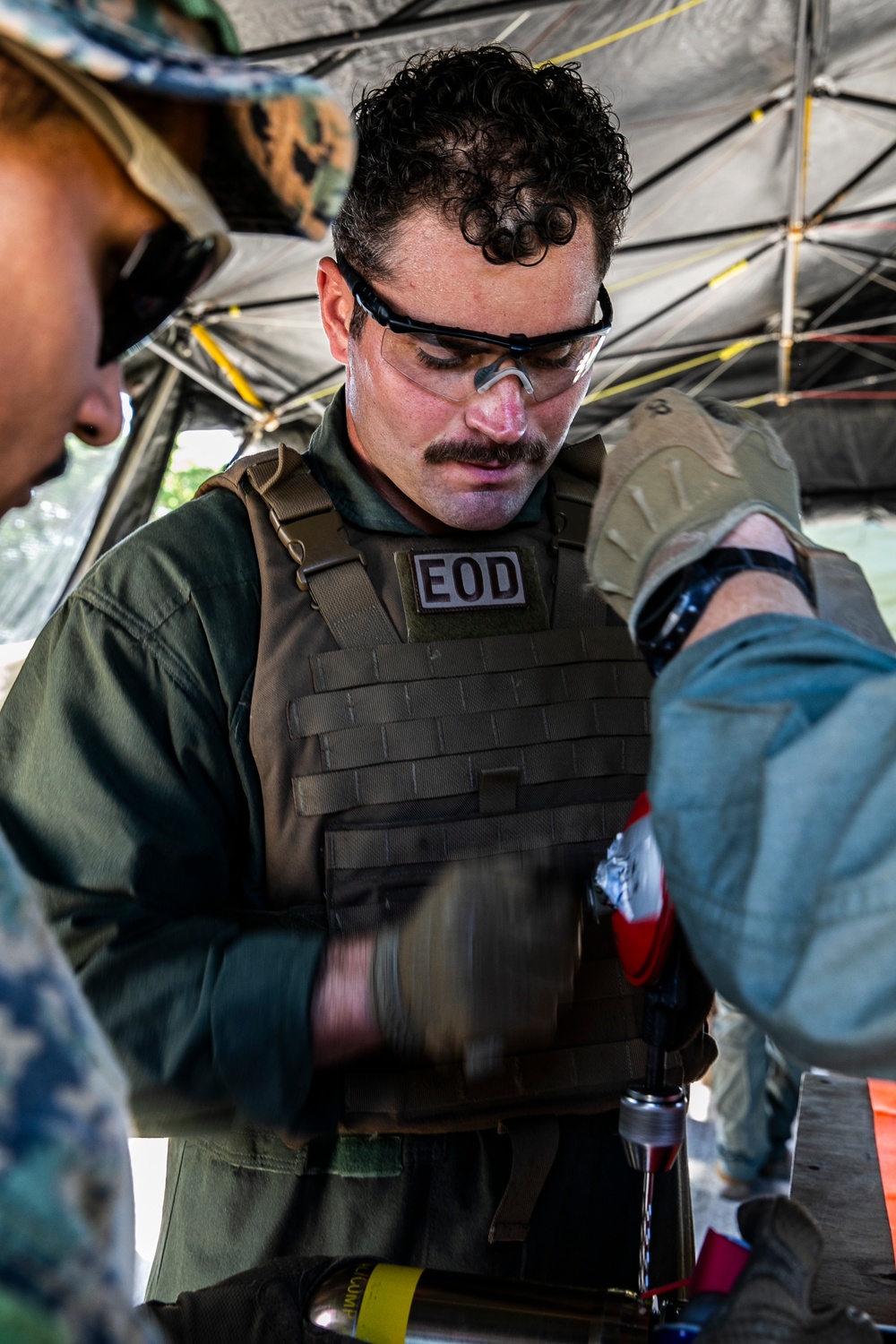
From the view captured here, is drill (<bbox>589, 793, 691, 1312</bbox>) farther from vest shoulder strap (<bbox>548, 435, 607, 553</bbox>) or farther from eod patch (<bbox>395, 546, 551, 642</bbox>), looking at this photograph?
vest shoulder strap (<bbox>548, 435, 607, 553</bbox>)

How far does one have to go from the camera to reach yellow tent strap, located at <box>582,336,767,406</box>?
7.17 metres

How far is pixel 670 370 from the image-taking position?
7.23 metres

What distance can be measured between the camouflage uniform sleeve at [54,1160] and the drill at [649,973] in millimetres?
613

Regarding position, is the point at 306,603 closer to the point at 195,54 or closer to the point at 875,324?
the point at 195,54

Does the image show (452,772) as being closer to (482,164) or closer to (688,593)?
(688,593)

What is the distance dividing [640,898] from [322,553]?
0.64 m

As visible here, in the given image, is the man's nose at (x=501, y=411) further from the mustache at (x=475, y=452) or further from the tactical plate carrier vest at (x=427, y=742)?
the tactical plate carrier vest at (x=427, y=742)

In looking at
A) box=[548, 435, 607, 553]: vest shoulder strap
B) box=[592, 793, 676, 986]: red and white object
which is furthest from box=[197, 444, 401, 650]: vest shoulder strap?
box=[592, 793, 676, 986]: red and white object

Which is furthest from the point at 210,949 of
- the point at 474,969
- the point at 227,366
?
the point at 227,366

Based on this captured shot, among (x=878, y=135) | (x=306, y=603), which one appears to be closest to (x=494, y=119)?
(x=306, y=603)

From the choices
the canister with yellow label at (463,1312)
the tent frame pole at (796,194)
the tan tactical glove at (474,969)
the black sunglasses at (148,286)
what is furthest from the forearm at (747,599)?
the tent frame pole at (796,194)

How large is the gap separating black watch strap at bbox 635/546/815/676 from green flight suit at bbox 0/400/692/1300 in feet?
1.74

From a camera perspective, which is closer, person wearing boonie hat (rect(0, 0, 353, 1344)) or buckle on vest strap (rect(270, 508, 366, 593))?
person wearing boonie hat (rect(0, 0, 353, 1344))

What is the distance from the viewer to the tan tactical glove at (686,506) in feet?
3.18
